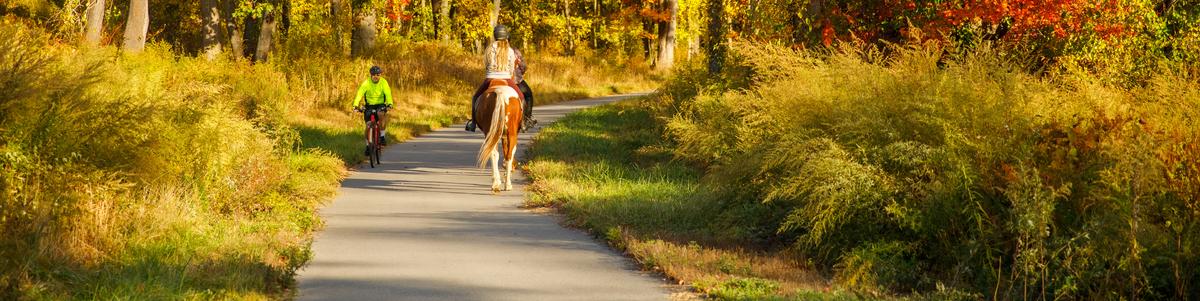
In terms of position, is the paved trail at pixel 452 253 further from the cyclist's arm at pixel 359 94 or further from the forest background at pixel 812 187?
the cyclist's arm at pixel 359 94

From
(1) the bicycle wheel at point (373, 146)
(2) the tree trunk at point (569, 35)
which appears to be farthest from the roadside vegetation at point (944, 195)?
(2) the tree trunk at point (569, 35)

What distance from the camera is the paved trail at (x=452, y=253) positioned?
10.2 meters

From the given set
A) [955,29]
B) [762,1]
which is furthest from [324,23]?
[955,29]

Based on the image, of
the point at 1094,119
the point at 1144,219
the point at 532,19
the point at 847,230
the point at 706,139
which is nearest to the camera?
the point at 1144,219

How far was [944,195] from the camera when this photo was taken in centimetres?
1111

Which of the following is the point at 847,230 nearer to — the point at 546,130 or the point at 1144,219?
the point at 1144,219

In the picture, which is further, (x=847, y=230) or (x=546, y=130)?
(x=546, y=130)

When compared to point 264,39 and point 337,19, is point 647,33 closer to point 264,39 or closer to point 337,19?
point 337,19

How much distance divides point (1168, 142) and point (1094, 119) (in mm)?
661

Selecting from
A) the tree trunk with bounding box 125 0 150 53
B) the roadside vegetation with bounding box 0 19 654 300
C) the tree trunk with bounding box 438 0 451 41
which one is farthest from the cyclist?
the tree trunk with bounding box 438 0 451 41

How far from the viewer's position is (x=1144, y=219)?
10.1m

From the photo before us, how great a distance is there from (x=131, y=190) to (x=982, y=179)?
672 cm

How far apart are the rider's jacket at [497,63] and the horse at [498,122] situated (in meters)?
0.09

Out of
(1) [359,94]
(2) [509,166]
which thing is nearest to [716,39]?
(1) [359,94]
